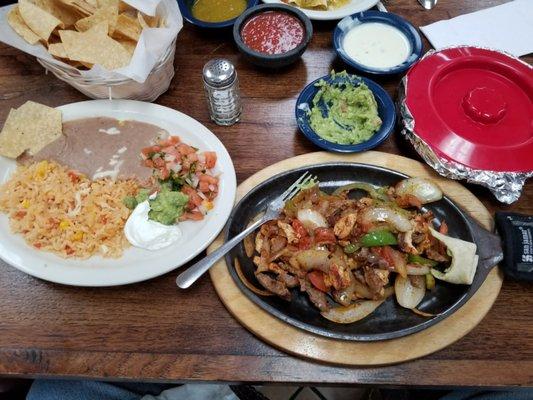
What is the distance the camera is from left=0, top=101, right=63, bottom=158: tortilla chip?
6.19 ft

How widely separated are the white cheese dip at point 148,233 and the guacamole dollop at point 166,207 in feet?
0.07

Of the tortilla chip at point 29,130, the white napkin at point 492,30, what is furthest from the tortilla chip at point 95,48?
the white napkin at point 492,30

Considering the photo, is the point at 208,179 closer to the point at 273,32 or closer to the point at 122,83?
the point at 122,83

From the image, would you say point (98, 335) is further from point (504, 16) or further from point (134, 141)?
point (504, 16)

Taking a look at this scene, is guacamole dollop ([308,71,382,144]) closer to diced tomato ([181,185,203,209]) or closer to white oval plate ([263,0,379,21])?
white oval plate ([263,0,379,21])

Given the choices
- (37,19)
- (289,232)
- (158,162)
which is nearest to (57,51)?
(37,19)

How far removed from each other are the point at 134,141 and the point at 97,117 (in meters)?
0.21

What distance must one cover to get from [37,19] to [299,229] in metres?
1.33

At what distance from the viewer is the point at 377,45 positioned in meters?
2.21

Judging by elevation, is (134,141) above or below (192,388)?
above

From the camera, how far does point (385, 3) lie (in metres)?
2.48

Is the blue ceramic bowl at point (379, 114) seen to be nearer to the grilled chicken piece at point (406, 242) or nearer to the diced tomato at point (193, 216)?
the grilled chicken piece at point (406, 242)

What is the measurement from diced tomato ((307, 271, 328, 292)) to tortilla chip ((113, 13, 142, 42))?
47.9 inches

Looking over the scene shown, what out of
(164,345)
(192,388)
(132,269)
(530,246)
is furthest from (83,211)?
(530,246)
